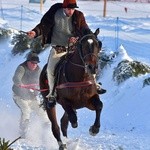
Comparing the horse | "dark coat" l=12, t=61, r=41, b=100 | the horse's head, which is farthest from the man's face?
"dark coat" l=12, t=61, r=41, b=100

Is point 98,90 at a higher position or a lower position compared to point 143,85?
higher

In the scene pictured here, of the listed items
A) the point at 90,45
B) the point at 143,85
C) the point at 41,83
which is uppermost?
the point at 90,45

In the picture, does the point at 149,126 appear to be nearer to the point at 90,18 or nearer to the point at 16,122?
the point at 16,122

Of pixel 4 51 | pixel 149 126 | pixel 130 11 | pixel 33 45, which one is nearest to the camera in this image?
pixel 149 126

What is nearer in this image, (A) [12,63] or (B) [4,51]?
(A) [12,63]

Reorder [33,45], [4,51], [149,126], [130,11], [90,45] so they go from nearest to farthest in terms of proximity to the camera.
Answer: [90,45] < [149,126] < [33,45] < [4,51] < [130,11]

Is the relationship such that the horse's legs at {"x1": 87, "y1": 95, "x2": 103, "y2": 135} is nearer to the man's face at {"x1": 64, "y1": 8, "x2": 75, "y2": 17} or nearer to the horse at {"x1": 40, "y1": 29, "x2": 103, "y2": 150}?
the horse at {"x1": 40, "y1": 29, "x2": 103, "y2": 150}

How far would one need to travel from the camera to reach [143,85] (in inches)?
518

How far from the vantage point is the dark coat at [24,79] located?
11867 mm

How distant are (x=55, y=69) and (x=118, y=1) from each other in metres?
26.1

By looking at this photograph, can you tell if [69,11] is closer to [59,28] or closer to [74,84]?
[59,28]

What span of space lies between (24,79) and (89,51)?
4183 millimetres

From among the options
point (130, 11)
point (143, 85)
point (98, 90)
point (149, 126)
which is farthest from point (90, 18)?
point (98, 90)

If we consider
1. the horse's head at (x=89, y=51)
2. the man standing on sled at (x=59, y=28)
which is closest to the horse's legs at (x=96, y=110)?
the man standing on sled at (x=59, y=28)
